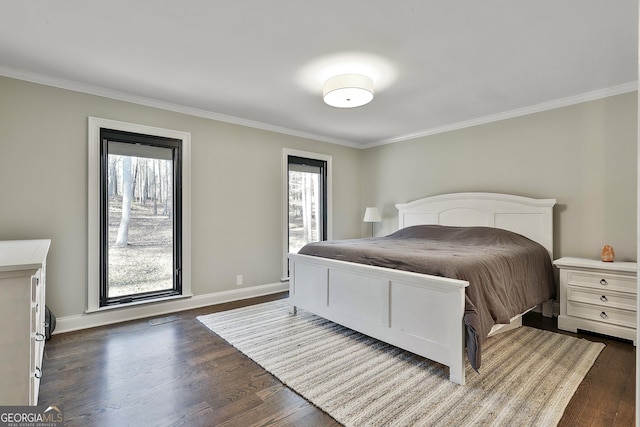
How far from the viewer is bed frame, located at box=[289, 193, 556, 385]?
2.04m

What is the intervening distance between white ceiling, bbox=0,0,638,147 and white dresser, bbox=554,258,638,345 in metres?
1.70

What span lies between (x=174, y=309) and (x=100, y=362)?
1186 mm

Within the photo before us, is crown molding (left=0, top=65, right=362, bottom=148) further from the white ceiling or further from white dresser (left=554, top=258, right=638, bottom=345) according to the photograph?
white dresser (left=554, top=258, right=638, bottom=345)

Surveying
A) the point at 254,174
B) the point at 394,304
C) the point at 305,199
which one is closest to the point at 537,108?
the point at 394,304

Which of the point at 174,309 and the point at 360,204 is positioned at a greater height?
the point at 360,204

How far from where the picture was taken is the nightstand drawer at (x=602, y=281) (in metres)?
2.59

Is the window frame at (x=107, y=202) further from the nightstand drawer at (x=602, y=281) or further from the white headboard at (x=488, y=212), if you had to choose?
the nightstand drawer at (x=602, y=281)

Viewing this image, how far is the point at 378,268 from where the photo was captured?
98.0 inches

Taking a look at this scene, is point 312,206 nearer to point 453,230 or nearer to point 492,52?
point 453,230

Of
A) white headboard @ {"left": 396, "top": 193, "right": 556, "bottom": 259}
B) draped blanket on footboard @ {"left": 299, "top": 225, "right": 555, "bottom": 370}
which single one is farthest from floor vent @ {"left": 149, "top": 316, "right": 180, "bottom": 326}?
white headboard @ {"left": 396, "top": 193, "right": 556, "bottom": 259}

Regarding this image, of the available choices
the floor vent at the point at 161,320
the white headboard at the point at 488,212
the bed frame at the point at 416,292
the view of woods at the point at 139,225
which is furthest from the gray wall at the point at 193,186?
the white headboard at the point at 488,212

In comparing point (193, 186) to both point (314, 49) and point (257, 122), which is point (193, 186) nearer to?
point (257, 122)

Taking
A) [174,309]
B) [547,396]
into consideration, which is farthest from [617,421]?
[174,309]

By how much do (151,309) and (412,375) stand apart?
108 inches
